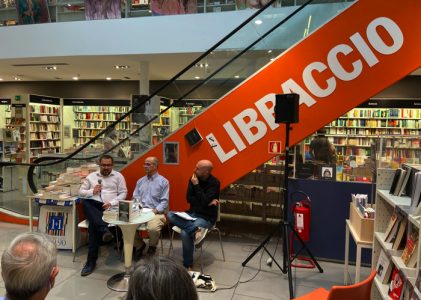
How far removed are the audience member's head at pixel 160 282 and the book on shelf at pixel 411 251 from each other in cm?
154

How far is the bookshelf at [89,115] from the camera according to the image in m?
11.2

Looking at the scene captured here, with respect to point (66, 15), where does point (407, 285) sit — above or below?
below

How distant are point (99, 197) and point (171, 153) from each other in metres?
1.13

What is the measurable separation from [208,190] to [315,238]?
4.79 feet

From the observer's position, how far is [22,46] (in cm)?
731

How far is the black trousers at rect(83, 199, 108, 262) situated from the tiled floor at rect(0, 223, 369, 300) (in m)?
0.21

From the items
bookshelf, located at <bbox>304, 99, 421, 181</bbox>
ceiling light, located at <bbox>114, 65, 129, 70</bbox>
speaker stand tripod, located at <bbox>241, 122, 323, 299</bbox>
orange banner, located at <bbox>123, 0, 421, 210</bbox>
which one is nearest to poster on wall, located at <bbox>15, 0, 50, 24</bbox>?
ceiling light, located at <bbox>114, 65, 129, 70</bbox>

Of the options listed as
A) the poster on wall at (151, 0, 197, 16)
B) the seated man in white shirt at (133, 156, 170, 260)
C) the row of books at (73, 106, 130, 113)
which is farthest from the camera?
the row of books at (73, 106, 130, 113)

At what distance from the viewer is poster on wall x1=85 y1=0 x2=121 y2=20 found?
6930 mm

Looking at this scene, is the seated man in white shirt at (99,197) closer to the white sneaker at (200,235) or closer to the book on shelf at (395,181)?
the white sneaker at (200,235)

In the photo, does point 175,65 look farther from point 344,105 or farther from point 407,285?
point 407,285

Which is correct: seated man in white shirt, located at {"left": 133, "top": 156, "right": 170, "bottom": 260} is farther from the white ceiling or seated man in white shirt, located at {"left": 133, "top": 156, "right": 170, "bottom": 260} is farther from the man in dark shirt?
the white ceiling

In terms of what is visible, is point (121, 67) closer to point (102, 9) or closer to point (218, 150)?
point (102, 9)

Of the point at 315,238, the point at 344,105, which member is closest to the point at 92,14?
the point at 344,105
